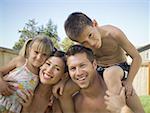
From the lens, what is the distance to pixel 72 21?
1.42 meters

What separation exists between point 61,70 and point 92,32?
0.84ft

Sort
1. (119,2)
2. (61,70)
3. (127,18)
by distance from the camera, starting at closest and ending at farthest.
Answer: (61,70) < (127,18) < (119,2)

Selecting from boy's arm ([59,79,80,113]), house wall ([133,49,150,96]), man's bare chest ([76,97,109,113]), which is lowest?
house wall ([133,49,150,96])

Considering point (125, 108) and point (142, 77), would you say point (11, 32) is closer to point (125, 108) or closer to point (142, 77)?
point (142, 77)

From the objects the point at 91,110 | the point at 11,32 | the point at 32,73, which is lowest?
the point at 11,32

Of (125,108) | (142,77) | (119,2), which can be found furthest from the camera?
(119,2)

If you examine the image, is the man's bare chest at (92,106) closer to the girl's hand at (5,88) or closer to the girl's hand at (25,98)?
the girl's hand at (25,98)

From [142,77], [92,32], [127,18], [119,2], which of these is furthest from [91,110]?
[119,2]

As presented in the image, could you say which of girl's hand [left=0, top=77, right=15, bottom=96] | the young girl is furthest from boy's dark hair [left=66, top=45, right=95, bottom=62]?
girl's hand [left=0, top=77, right=15, bottom=96]

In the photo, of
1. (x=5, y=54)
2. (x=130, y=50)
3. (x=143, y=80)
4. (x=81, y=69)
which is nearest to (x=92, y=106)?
(x=81, y=69)

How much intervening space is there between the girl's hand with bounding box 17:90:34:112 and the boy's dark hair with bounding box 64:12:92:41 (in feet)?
1.27

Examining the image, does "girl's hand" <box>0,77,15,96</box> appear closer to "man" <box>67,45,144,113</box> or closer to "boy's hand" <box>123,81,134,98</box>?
"man" <box>67,45,144,113</box>

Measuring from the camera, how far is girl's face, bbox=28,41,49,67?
1.54 metres

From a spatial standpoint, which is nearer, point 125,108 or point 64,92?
point 125,108
